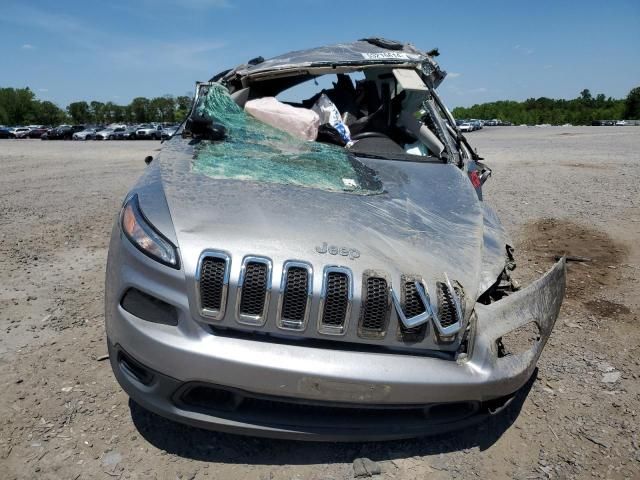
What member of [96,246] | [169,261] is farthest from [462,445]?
[96,246]

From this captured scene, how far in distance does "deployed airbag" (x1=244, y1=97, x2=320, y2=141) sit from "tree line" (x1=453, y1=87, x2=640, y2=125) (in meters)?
90.5

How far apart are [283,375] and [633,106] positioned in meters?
97.5

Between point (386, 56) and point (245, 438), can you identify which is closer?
point (245, 438)

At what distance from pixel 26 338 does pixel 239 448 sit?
5.63 ft

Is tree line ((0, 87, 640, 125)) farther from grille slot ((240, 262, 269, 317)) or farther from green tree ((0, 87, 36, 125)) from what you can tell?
grille slot ((240, 262, 269, 317))

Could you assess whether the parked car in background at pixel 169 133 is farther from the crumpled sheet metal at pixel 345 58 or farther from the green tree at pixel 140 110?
the green tree at pixel 140 110

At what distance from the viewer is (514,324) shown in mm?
2070

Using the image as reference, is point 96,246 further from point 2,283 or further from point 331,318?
point 331,318

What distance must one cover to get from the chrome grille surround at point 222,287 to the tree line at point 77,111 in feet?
282

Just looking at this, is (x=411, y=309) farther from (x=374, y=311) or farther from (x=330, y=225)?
(x=330, y=225)

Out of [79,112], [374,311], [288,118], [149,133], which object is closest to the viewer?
[374,311]

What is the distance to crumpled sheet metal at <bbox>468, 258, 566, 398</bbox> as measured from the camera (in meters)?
1.91

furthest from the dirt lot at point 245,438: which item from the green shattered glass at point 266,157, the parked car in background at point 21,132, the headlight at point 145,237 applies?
the parked car in background at point 21,132

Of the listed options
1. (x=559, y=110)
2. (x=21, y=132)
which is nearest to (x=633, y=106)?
(x=559, y=110)
